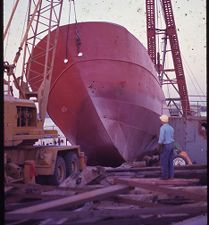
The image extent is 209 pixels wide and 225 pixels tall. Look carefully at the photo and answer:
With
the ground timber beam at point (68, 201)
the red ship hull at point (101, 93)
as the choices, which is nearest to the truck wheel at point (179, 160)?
the red ship hull at point (101, 93)

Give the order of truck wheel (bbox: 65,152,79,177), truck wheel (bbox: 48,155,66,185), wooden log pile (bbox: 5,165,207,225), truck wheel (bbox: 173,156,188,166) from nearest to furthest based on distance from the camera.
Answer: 1. wooden log pile (bbox: 5,165,207,225)
2. truck wheel (bbox: 48,155,66,185)
3. truck wheel (bbox: 65,152,79,177)
4. truck wheel (bbox: 173,156,188,166)

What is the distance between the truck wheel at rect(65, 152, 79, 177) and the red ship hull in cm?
230

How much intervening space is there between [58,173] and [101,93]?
14.4 feet

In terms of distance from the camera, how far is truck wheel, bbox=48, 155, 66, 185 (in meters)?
9.52

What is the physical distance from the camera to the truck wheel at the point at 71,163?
1057 centimetres

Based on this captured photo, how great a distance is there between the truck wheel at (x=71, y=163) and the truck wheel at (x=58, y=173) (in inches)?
10.5

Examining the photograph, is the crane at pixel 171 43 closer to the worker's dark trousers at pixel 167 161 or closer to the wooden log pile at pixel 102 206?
the worker's dark trousers at pixel 167 161

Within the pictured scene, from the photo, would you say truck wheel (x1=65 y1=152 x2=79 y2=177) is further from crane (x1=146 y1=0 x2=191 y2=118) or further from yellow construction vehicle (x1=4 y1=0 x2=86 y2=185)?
crane (x1=146 y1=0 x2=191 y2=118)

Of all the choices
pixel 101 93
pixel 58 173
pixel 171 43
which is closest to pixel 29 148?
pixel 58 173

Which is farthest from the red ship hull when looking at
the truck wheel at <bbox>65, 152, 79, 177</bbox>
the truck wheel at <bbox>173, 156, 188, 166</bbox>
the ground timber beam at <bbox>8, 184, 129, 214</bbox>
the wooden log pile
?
the ground timber beam at <bbox>8, 184, 129, 214</bbox>

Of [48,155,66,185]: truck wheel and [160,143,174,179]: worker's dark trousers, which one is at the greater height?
[160,143,174,179]: worker's dark trousers

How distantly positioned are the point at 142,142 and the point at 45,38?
5429mm

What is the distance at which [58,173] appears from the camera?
Result: 9898 millimetres

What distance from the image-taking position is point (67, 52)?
1388 cm
